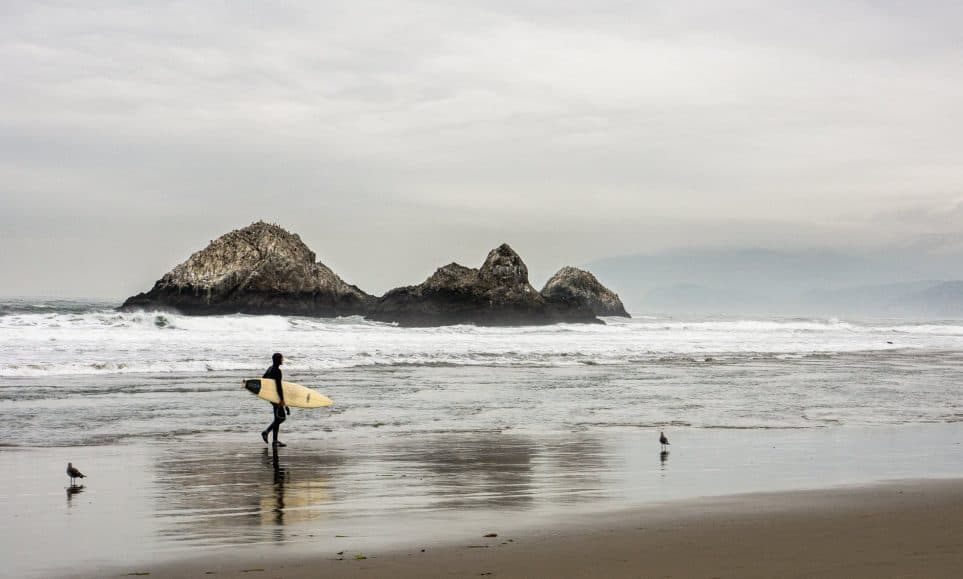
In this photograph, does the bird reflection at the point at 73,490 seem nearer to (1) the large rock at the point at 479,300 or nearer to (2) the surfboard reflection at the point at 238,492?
(2) the surfboard reflection at the point at 238,492

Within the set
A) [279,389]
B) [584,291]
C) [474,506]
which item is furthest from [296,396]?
[584,291]

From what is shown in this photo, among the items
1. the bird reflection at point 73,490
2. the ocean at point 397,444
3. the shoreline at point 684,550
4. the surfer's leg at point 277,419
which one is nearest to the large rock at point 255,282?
the ocean at point 397,444

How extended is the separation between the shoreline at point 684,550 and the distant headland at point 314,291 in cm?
5992

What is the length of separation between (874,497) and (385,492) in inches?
210

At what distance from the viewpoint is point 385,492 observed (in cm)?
1017

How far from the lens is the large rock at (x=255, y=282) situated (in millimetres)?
70875

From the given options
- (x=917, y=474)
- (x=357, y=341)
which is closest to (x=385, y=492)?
(x=917, y=474)

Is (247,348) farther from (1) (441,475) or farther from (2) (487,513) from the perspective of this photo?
(2) (487,513)

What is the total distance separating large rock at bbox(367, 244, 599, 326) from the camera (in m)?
70.6

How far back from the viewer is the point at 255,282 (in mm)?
71812

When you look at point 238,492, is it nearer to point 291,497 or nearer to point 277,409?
point 291,497

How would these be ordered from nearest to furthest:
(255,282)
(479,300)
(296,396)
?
1. (296,396)
2. (255,282)
3. (479,300)

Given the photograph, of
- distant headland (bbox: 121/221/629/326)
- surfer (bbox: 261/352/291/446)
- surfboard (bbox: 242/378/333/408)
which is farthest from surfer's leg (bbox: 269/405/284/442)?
distant headland (bbox: 121/221/629/326)

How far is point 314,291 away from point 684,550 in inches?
2716
